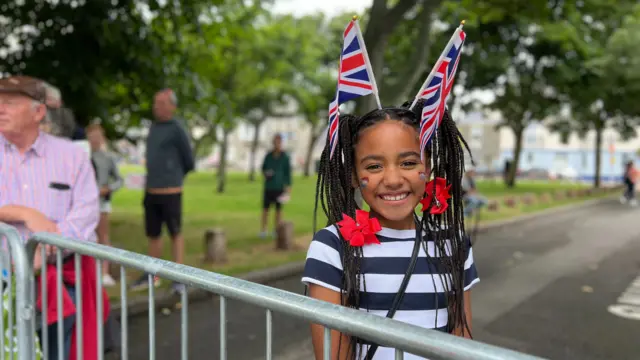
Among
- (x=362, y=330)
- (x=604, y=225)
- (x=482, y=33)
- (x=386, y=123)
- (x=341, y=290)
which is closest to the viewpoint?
(x=362, y=330)

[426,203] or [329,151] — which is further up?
[329,151]

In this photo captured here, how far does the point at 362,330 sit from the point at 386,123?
0.78 metres

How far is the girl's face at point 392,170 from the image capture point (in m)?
1.74

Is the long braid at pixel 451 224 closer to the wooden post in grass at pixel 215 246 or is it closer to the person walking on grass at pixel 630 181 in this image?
the wooden post in grass at pixel 215 246

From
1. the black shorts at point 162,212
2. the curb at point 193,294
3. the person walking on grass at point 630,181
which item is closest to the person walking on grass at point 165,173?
the black shorts at point 162,212

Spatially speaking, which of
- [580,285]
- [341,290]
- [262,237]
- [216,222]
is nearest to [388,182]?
[341,290]

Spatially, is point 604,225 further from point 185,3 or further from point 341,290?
point 341,290

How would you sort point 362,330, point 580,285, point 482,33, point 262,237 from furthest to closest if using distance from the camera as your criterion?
point 482,33
point 262,237
point 580,285
point 362,330

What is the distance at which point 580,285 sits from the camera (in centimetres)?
672

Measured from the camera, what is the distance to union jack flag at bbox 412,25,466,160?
1.62 m

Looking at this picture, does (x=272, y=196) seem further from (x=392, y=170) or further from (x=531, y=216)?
(x=531, y=216)

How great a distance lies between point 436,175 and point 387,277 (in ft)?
1.37

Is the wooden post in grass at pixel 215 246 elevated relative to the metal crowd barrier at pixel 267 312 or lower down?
lower down

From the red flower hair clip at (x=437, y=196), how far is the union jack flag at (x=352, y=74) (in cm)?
38
